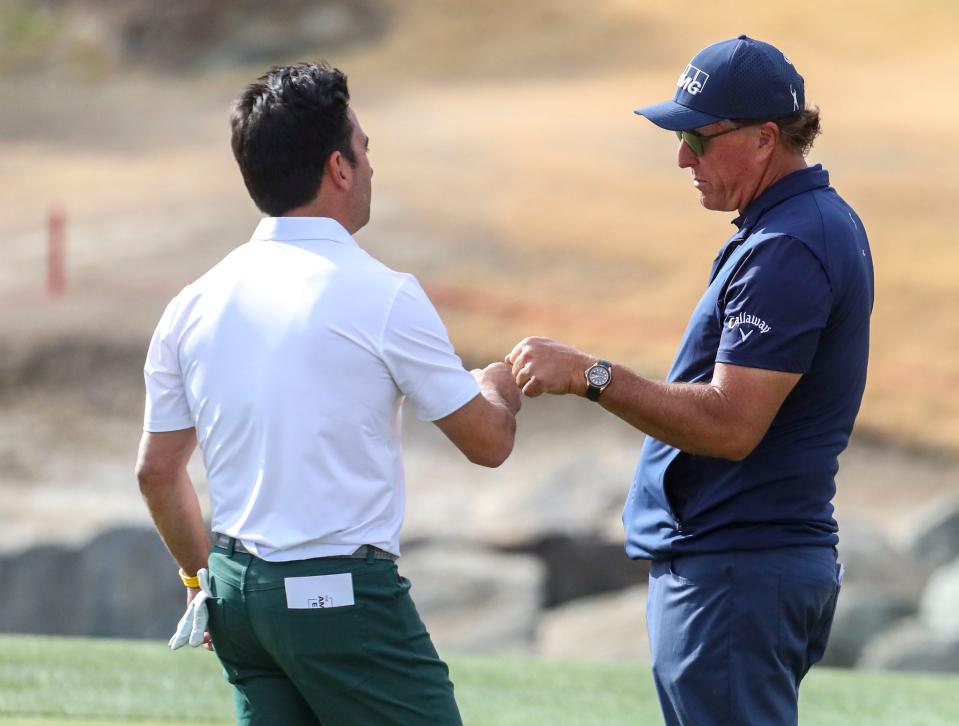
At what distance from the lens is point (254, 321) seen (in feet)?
8.18

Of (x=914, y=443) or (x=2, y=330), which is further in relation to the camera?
(x=2, y=330)

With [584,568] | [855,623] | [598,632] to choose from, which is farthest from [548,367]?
[584,568]

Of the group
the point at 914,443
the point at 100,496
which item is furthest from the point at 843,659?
the point at 100,496

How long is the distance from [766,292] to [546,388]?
16.3 inches

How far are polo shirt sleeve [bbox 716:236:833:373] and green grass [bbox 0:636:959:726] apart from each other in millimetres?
2696

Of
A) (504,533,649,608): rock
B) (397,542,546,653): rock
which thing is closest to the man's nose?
(397,542,546,653): rock

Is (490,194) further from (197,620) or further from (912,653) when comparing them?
(197,620)

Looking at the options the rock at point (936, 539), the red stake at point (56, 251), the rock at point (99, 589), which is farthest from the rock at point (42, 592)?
the red stake at point (56, 251)

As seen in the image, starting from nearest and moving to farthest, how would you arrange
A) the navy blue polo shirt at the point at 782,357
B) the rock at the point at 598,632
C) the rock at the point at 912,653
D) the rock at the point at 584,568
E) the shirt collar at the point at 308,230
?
the shirt collar at the point at 308,230 → the navy blue polo shirt at the point at 782,357 → the rock at the point at 912,653 → the rock at the point at 598,632 → the rock at the point at 584,568

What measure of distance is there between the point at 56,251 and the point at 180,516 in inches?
782

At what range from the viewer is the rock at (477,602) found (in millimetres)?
8578

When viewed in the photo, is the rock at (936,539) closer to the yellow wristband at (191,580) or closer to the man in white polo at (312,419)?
the yellow wristband at (191,580)

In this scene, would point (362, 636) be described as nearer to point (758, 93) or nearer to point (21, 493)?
point (758, 93)

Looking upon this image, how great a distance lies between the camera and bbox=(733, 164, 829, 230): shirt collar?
2.80 meters
